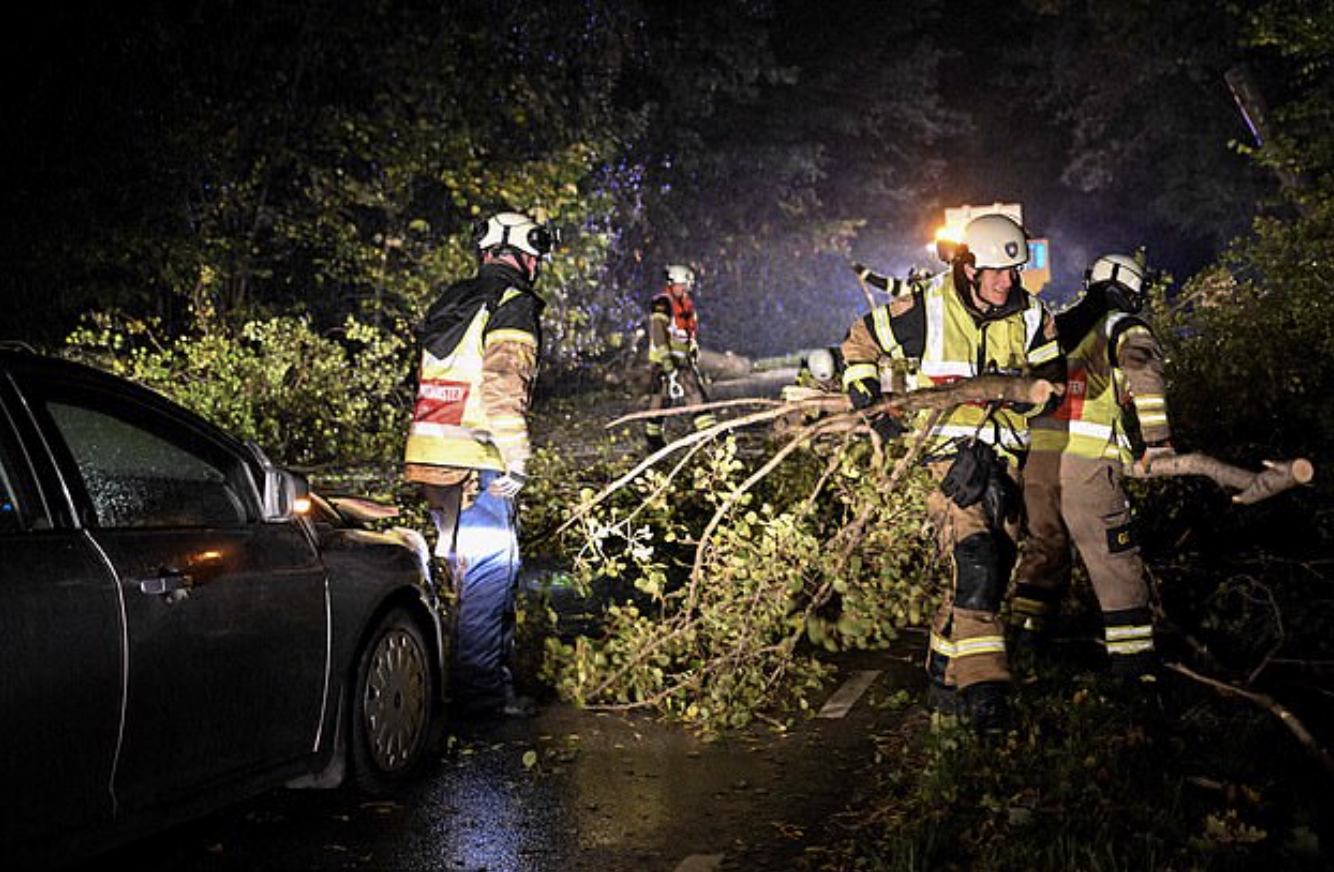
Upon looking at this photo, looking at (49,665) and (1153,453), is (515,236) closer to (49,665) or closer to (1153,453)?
(1153,453)

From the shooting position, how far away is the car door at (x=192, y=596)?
3664 millimetres

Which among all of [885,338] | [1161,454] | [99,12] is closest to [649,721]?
[885,338]

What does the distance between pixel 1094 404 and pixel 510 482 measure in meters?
2.75

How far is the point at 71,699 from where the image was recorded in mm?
3365

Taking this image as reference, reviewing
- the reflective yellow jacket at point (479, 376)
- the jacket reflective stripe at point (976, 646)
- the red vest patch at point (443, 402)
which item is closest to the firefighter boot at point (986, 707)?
the jacket reflective stripe at point (976, 646)

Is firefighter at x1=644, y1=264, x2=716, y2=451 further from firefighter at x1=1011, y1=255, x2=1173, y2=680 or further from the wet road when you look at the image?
the wet road

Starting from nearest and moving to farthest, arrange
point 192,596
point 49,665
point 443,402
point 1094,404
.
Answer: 1. point 49,665
2. point 192,596
3. point 443,402
4. point 1094,404

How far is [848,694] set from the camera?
→ 6391mm

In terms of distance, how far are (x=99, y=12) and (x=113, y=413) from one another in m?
11.8

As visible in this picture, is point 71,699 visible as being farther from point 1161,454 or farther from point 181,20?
point 181,20

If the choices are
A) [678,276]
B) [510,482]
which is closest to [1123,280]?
[510,482]

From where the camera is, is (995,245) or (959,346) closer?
(995,245)

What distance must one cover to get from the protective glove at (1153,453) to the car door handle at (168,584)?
169 inches

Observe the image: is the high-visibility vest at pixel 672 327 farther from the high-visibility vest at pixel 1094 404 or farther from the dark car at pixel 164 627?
the dark car at pixel 164 627
